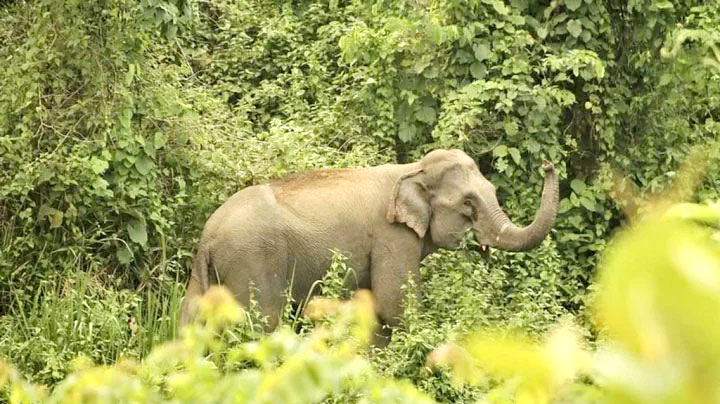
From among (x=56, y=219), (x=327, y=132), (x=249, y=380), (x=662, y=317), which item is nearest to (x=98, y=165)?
(x=56, y=219)

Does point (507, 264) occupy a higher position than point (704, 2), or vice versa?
point (704, 2)

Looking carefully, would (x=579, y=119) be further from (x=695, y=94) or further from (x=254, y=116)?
(x=254, y=116)

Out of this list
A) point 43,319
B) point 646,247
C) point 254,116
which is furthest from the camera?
point 254,116

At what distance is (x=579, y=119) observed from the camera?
31.3ft

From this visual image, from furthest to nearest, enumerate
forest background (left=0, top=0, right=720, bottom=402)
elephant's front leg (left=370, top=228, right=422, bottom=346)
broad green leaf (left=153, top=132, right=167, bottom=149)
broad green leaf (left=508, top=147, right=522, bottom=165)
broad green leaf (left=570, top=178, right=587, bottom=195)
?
broad green leaf (left=570, top=178, right=587, bottom=195) < broad green leaf (left=508, top=147, right=522, bottom=165) < broad green leaf (left=153, top=132, right=167, bottom=149) < elephant's front leg (left=370, top=228, right=422, bottom=346) < forest background (left=0, top=0, right=720, bottom=402)

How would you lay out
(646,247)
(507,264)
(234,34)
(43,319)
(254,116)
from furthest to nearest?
(234,34) < (254,116) < (507,264) < (43,319) < (646,247)

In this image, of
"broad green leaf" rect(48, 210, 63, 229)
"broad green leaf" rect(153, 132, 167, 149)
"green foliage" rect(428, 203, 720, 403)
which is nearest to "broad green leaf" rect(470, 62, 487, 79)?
"broad green leaf" rect(153, 132, 167, 149)

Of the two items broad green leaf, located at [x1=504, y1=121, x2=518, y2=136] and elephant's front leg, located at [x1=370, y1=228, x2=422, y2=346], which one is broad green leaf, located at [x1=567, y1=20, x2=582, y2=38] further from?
elephant's front leg, located at [x1=370, y1=228, x2=422, y2=346]

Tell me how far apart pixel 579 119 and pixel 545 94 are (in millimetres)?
649

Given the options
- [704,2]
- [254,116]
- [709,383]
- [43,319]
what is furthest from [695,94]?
[709,383]

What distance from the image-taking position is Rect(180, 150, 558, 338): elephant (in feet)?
24.2

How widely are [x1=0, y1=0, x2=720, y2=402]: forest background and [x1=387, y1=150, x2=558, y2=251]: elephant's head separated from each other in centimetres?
20

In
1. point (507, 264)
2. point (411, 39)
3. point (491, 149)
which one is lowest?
point (507, 264)

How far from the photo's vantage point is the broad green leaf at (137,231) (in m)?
7.71
